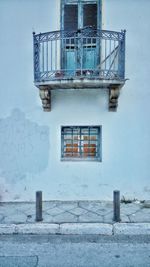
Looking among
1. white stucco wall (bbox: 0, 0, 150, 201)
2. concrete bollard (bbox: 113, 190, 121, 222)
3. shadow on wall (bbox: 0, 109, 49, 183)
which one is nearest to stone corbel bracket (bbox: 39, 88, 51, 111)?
white stucco wall (bbox: 0, 0, 150, 201)

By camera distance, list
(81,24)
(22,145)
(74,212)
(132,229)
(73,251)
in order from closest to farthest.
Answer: (73,251), (132,229), (74,212), (81,24), (22,145)

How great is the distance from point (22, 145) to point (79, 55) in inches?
105

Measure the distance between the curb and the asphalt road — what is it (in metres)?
0.12

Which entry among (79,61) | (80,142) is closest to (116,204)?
(80,142)

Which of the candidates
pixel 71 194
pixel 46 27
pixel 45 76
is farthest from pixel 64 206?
pixel 46 27

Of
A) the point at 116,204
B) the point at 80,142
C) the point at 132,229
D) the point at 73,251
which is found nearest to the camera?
the point at 73,251

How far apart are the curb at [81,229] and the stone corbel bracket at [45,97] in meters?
2.86

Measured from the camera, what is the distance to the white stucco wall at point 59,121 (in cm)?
690

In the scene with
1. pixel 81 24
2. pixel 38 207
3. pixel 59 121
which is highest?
pixel 81 24

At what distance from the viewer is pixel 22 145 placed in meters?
7.15

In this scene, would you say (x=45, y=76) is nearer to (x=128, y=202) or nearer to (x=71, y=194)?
(x=71, y=194)

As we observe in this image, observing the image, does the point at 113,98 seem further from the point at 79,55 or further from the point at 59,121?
the point at 59,121

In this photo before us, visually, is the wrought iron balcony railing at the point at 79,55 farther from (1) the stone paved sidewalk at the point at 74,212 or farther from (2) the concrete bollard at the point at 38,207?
(1) the stone paved sidewalk at the point at 74,212

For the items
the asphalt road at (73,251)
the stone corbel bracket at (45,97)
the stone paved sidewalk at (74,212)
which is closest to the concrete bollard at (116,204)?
the stone paved sidewalk at (74,212)
